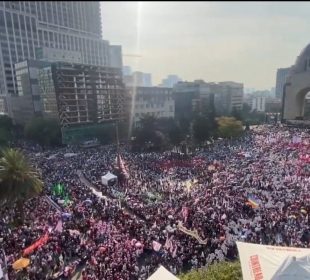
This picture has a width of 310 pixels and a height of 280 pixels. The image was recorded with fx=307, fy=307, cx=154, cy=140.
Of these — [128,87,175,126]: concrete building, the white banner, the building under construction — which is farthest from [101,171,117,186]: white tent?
[128,87,175,126]: concrete building

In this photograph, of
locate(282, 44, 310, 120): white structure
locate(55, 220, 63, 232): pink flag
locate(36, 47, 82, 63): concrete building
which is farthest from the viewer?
locate(36, 47, 82, 63): concrete building

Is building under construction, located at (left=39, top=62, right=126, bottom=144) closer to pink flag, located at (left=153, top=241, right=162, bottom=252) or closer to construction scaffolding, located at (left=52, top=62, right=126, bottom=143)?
construction scaffolding, located at (left=52, top=62, right=126, bottom=143)

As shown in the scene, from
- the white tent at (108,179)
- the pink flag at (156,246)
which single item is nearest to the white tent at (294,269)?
the pink flag at (156,246)

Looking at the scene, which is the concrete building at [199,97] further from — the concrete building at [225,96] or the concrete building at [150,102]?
the concrete building at [150,102]

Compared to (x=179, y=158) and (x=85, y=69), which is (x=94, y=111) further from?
(x=179, y=158)

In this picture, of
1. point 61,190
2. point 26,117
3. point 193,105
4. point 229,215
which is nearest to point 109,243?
point 229,215

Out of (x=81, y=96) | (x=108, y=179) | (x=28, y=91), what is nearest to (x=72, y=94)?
(x=81, y=96)
